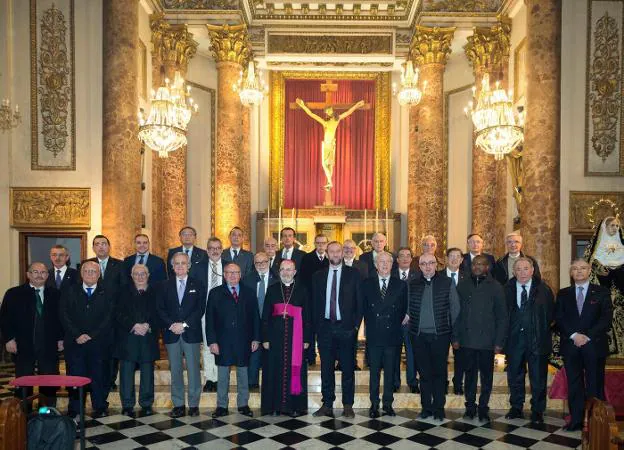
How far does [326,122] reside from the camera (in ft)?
47.8

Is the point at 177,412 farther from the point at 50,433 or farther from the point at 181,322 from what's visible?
the point at 50,433

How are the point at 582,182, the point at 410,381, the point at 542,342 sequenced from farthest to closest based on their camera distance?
the point at 582,182
the point at 410,381
the point at 542,342

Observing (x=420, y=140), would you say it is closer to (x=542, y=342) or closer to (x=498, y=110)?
(x=498, y=110)

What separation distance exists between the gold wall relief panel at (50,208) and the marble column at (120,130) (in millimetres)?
442

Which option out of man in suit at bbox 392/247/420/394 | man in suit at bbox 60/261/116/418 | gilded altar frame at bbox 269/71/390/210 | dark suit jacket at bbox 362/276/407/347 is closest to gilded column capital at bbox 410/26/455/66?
gilded altar frame at bbox 269/71/390/210

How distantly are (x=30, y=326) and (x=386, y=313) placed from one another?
3.79 meters

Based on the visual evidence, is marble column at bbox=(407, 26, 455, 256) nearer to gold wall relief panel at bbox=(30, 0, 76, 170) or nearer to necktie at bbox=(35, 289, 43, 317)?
gold wall relief panel at bbox=(30, 0, 76, 170)

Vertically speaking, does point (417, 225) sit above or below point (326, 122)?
below

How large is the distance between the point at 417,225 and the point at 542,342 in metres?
7.61

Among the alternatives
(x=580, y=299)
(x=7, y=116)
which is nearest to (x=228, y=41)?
(x=7, y=116)

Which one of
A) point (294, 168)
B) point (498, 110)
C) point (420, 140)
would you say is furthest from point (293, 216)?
point (498, 110)

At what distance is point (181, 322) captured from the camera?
242 inches

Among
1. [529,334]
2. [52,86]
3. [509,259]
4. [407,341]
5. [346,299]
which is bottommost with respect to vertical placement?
Answer: [407,341]

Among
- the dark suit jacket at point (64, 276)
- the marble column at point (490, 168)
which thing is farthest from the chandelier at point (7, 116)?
the marble column at point (490, 168)
